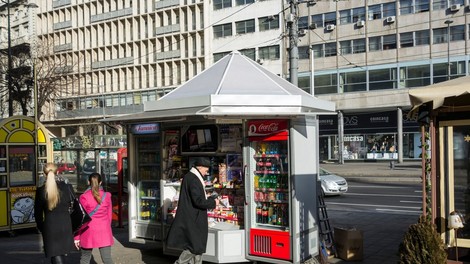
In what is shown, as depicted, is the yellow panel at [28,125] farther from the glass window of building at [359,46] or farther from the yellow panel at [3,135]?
the glass window of building at [359,46]

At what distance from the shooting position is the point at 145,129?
9336mm

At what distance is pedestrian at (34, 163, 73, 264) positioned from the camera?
242 inches

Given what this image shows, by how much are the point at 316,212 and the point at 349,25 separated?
4009cm

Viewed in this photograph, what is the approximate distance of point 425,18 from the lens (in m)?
41.8

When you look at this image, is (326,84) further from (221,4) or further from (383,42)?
(221,4)

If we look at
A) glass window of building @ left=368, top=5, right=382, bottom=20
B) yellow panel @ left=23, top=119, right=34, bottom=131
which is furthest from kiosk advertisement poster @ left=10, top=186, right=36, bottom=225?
glass window of building @ left=368, top=5, right=382, bottom=20

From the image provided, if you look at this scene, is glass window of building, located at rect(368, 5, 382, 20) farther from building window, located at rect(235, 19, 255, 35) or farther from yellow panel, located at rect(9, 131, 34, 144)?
yellow panel, located at rect(9, 131, 34, 144)

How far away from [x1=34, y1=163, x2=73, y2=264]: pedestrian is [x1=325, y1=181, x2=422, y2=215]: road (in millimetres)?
10701

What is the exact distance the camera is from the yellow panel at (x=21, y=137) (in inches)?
485

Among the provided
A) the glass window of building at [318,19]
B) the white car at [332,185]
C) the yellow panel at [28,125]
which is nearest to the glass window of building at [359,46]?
the glass window of building at [318,19]

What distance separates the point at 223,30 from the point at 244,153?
47.9 meters

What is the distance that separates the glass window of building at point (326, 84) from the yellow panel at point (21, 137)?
37.0 meters

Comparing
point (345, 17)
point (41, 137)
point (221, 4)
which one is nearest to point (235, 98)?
point (41, 137)

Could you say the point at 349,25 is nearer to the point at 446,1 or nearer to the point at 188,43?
the point at 446,1
